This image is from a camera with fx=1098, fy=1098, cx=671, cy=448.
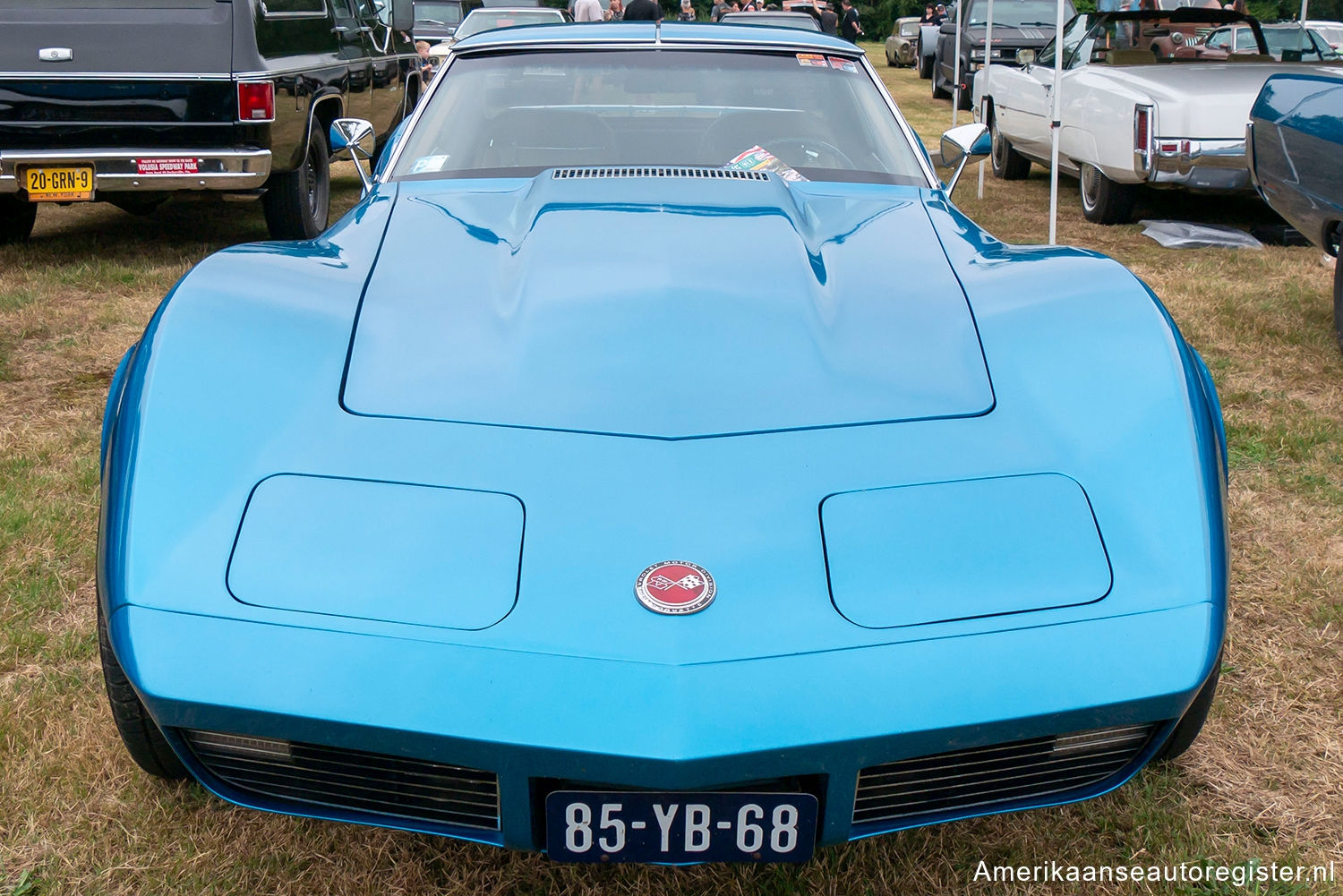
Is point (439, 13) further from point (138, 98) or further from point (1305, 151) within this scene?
point (1305, 151)

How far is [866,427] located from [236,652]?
0.90m

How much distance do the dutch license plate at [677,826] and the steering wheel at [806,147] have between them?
1.90 m

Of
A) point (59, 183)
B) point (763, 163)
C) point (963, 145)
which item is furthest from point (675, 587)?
point (59, 183)

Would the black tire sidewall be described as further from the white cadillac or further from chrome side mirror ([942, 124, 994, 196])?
chrome side mirror ([942, 124, 994, 196])

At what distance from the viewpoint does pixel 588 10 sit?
10297 mm

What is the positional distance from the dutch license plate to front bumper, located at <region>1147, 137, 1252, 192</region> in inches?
218

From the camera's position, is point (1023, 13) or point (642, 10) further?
point (1023, 13)

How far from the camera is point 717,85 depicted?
2.91 meters

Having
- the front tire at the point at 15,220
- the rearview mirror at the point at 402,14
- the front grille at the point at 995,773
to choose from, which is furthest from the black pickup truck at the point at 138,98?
the front grille at the point at 995,773

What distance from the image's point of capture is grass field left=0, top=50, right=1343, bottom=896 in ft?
5.61

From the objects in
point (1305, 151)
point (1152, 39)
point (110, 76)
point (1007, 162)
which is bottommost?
point (1007, 162)

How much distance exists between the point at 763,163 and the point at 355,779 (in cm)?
188

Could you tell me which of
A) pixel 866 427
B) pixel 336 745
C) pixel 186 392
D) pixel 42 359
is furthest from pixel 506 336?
pixel 42 359

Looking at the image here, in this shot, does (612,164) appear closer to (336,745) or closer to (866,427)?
(866,427)
